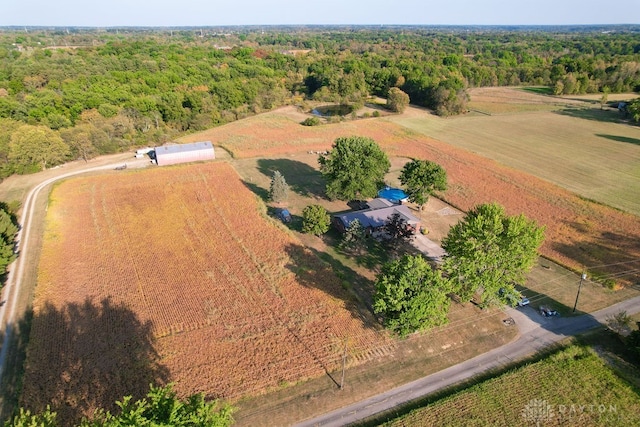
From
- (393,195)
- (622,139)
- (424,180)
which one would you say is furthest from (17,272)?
(622,139)

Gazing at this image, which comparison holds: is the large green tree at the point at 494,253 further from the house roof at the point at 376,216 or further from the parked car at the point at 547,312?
the house roof at the point at 376,216

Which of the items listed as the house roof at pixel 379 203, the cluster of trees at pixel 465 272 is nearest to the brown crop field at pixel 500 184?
the house roof at pixel 379 203

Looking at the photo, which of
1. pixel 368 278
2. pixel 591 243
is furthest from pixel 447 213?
pixel 368 278

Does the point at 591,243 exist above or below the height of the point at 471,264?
below

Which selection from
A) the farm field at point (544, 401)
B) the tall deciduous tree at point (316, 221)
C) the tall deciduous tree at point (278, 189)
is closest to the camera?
the farm field at point (544, 401)

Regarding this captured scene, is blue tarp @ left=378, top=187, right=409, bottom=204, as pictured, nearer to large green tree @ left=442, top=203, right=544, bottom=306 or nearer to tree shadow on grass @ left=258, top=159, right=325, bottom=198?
tree shadow on grass @ left=258, top=159, right=325, bottom=198

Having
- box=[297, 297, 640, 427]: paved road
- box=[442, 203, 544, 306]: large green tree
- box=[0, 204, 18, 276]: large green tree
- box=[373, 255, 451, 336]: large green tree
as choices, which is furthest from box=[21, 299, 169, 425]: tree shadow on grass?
box=[442, 203, 544, 306]: large green tree

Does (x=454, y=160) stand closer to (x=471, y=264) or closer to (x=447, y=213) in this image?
(x=447, y=213)
